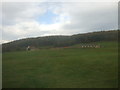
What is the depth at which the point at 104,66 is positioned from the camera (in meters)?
15.3

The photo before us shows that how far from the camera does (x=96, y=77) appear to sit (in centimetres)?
1316

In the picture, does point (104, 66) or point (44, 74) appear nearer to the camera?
point (44, 74)

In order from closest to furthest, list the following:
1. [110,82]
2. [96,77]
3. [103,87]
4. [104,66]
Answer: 1. [103,87]
2. [110,82]
3. [96,77]
4. [104,66]

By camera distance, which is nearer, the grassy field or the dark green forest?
the grassy field

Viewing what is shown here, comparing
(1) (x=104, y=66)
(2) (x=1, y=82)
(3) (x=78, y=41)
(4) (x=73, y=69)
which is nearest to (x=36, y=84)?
(2) (x=1, y=82)

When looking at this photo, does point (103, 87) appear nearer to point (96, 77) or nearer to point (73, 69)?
point (96, 77)

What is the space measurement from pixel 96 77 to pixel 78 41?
116 feet

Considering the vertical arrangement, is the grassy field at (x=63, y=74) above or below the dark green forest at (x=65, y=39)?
below

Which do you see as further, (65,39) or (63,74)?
→ (65,39)

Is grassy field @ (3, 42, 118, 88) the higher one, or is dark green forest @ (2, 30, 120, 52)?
dark green forest @ (2, 30, 120, 52)

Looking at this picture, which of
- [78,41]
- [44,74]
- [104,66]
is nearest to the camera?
[44,74]

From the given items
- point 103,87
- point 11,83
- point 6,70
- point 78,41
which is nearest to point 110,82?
point 103,87

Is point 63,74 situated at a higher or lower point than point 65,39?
lower

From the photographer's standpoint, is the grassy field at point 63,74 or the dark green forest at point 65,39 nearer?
the grassy field at point 63,74
